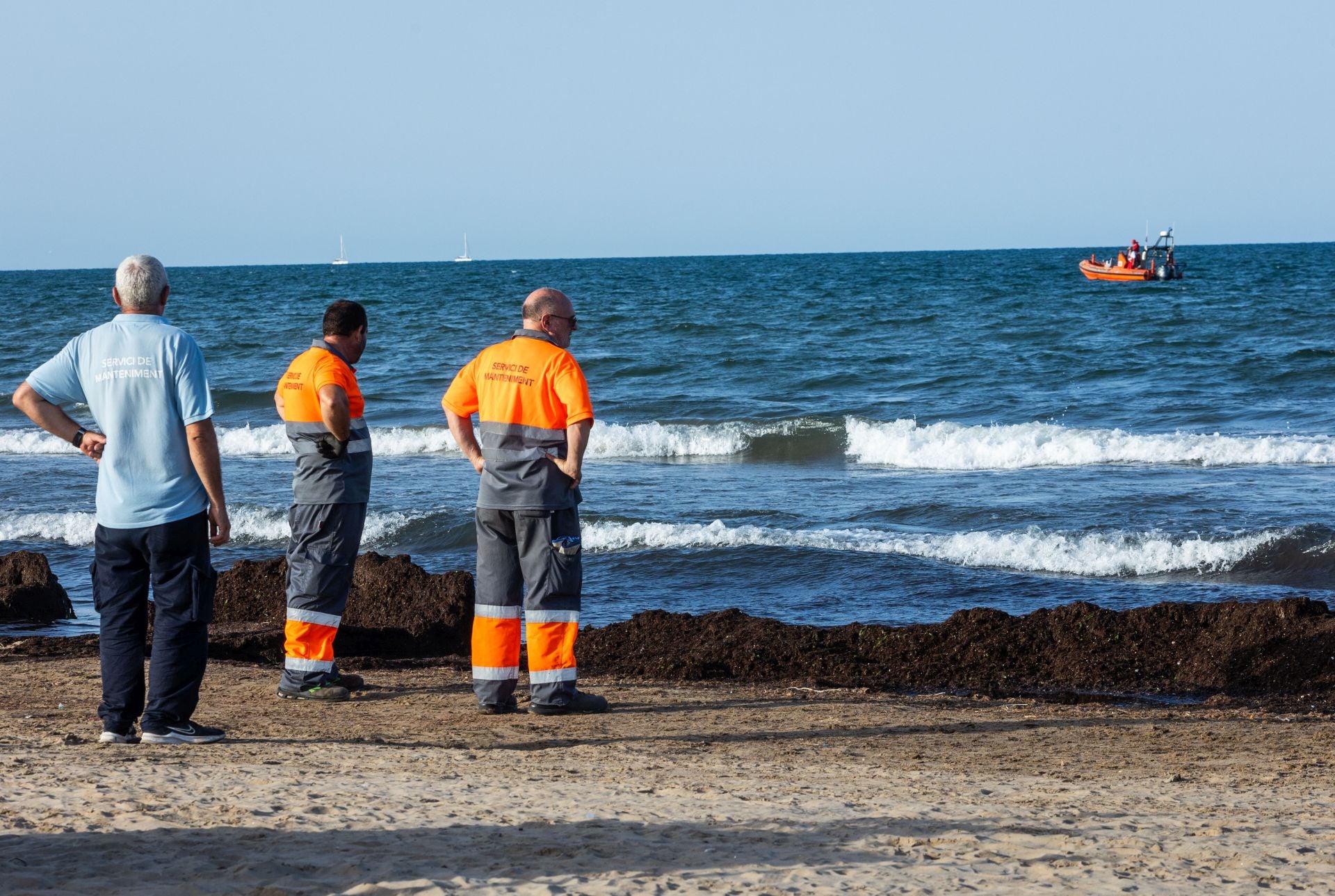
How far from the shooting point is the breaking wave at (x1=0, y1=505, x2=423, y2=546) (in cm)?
1223

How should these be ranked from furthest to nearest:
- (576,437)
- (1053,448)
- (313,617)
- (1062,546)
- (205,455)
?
(1053,448) → (1062,546) → (313,617) → (576,437) → (205,455)

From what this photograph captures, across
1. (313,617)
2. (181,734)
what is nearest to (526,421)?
(313,617)

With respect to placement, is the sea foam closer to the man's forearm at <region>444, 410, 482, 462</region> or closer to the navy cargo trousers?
the man's forearm at <region>444, 410, 482, 462</region>

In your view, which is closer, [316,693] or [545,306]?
[545,306]

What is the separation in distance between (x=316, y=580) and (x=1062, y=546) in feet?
21.7

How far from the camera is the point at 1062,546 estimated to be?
10.7 m

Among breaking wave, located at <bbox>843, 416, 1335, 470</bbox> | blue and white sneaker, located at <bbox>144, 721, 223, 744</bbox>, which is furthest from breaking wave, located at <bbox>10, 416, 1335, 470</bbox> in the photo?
blue and white sneaker, located at <bbox>144, 721, 223, 744</bbox>

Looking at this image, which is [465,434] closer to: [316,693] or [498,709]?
[498,709]

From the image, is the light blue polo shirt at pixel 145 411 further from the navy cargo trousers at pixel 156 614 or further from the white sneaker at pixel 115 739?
the white sneaker at pixel 115 739

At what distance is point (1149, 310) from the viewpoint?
39.2 metres

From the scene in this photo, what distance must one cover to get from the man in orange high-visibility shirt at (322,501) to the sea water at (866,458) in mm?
3018

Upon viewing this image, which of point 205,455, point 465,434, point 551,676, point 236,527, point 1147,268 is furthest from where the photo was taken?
point 1147,268

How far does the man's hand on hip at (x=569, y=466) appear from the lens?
5.63m

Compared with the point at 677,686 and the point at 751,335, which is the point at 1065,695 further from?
the point at 751,335
